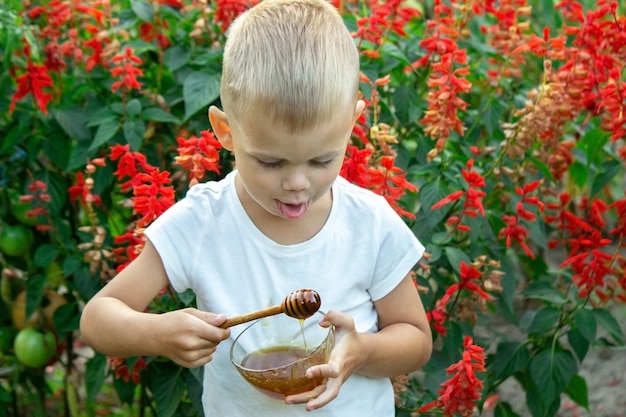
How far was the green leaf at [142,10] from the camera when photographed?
296 centimetres

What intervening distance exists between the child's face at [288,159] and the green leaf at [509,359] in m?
1.18

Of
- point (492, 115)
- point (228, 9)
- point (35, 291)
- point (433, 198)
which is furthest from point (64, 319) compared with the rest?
point (492, 115)

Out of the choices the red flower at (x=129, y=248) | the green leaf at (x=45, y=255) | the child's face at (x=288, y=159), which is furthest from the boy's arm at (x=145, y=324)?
the green leaf at (x=45, y=255)

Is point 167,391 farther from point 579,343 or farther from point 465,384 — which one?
point 579,343

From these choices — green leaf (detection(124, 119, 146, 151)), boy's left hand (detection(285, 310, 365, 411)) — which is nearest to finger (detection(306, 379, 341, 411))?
boy's left hand (detection(285, 310, 365, 411))

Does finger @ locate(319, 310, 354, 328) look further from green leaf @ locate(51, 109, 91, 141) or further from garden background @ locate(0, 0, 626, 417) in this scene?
green leaf @ locate(51, 109, 91, 141)

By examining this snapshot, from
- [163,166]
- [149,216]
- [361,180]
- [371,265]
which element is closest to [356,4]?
[163,166]

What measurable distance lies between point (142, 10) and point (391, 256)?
4.51ft

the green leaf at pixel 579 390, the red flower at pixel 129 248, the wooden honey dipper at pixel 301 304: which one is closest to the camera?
the wooden honey dipper at pixel 301 304

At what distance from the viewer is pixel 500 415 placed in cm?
296

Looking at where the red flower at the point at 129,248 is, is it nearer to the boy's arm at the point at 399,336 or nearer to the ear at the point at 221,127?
the ear at the point at 221,127

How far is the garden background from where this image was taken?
8.39 feet

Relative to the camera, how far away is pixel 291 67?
172cm

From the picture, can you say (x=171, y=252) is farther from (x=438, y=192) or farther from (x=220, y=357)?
(x=438, y=192)
